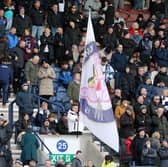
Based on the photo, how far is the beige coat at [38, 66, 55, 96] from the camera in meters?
30.6

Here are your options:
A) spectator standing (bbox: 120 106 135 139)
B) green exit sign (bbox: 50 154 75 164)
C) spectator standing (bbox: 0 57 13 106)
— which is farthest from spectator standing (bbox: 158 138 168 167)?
spectator standing (bbox: 0 57 13 106)

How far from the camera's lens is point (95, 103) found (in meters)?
22.4

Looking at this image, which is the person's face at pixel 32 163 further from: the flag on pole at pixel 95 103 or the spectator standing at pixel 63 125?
the flag on pole at pixel 95 103

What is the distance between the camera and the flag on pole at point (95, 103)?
2231cm

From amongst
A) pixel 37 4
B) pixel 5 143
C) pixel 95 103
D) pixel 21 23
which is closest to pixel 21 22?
pixel 21 23

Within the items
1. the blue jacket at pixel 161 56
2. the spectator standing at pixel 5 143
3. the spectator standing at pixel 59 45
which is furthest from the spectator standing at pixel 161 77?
the spectator standing at pixel 5 143

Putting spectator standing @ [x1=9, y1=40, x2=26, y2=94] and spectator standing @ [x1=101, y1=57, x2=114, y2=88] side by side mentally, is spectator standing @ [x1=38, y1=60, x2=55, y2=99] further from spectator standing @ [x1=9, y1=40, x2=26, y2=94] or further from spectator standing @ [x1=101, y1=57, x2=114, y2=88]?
spectator standing @ [x1=101, y1=57, x2=114, y2=88]

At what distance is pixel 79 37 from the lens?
3322 cm

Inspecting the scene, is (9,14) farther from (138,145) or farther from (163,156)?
(163,156)

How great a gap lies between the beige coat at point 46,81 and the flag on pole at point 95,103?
7760 millimetres

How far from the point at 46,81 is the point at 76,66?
49.1 inches

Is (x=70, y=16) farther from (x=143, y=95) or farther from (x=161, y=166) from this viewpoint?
(x=161, y=166)

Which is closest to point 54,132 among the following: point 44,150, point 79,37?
point 44,150

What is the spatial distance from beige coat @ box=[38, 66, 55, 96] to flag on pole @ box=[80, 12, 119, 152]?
776cm
